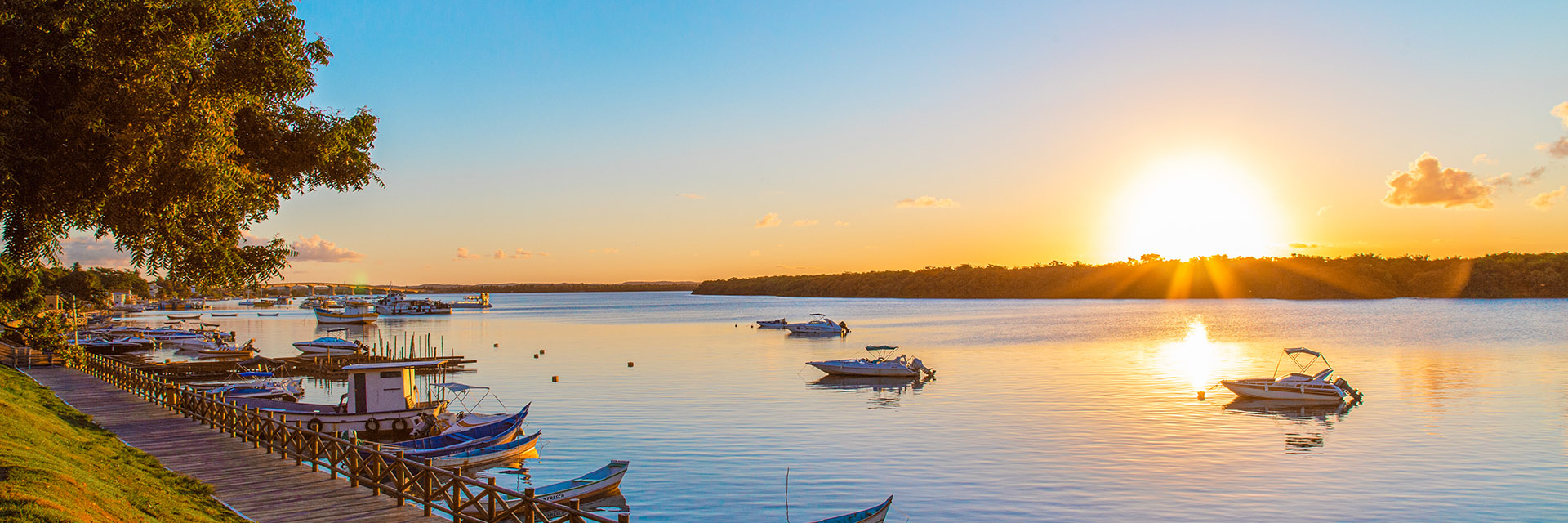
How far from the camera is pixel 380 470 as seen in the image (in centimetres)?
1769

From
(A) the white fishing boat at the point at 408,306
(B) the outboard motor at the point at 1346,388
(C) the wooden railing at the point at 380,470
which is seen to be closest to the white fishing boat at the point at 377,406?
(C) the wooden railing at the point at 380,470

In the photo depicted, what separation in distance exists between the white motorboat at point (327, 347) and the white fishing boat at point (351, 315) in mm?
66816

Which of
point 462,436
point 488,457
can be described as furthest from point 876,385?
point 488,457

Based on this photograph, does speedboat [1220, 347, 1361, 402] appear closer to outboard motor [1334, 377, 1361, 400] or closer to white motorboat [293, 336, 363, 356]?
outboard motor [1334, 377, 1361, 400]

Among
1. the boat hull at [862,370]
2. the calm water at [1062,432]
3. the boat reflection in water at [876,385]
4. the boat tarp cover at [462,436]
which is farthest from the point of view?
the boat hull at [862,370]

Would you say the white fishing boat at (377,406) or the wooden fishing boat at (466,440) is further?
the white fishing boat at (377,406)

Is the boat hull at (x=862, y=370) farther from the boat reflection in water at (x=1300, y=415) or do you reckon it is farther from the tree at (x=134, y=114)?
the tree at (x=134, y=114)

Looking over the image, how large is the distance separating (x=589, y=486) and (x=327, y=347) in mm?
48413

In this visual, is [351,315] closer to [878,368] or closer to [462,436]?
[878,368]

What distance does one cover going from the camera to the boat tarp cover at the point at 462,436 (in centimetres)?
2742

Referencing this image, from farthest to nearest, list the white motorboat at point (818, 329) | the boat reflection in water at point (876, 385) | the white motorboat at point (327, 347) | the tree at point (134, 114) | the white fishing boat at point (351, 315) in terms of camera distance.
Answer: the white fishing boat at point (351, 315), the white motorboat at point (818, 329), the white motorboat at point (327, 347), the boat reflection in water at point (876, 385), the tree at point (134, 114)

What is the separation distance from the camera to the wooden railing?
1484cm

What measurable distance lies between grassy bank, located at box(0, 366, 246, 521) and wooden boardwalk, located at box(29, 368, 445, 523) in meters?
0.54

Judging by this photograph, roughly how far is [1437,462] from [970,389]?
2217 centimetres
